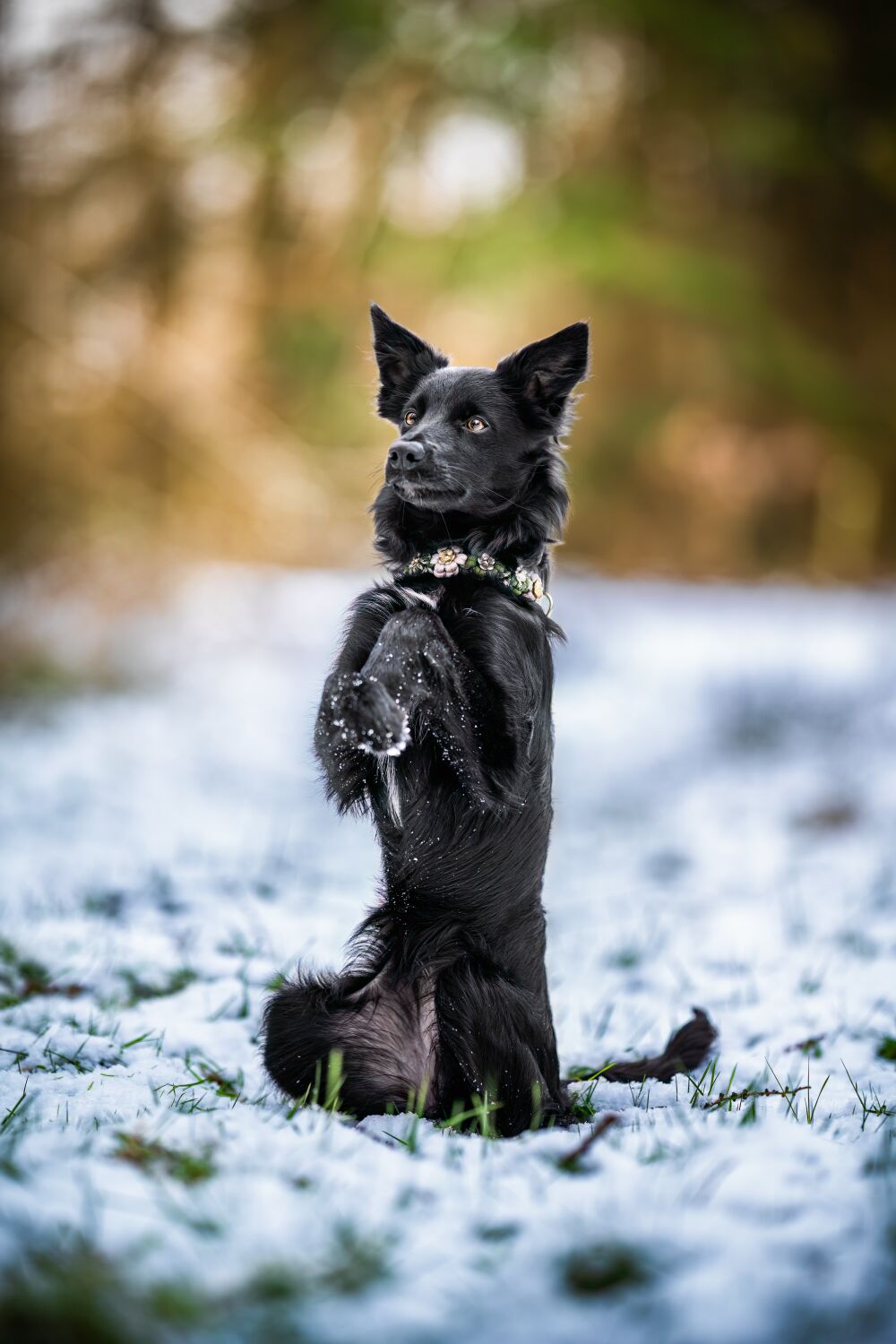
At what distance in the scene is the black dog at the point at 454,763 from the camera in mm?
2387

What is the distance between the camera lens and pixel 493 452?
8.84ft

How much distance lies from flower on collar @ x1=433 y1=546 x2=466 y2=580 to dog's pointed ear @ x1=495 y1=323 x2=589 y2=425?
510 mm

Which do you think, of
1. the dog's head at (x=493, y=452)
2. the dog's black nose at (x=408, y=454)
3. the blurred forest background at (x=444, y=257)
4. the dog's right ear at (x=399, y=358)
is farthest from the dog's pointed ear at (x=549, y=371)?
the blurred forest background at (x=444, y=257)

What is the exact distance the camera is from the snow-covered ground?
1.53 m

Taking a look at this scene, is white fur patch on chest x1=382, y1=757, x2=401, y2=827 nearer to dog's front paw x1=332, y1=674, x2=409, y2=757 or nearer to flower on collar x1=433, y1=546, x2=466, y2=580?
dog's front paw x1=332, y1=674, x2=409, y2=757

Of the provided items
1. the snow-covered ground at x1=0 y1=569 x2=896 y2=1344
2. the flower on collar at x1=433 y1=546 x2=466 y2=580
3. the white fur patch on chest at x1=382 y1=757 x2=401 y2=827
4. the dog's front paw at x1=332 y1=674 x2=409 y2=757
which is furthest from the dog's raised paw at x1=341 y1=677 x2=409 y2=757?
the snow-covered ground at x1=0 y1=569 x2=896 y2=1344

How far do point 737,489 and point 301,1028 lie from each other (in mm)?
12379

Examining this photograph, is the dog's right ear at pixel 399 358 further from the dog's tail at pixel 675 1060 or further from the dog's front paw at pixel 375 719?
the dog's tail at pixel 675 1060

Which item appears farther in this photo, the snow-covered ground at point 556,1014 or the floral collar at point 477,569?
the floral collar at point 477,569

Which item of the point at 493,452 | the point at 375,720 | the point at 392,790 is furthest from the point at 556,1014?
the point at 493,452

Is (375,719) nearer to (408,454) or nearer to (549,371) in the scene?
(408,454)

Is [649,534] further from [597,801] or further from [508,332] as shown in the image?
[597,801]

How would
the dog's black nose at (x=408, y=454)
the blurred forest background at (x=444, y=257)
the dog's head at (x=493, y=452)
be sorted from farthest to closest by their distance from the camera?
1. the blurred forest background at (x=444, y=257)
2. the dog's head at (x=493, y=452)
3. the dog's black nose at (x=408, y=454)

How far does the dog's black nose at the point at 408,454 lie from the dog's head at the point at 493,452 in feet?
0.12
